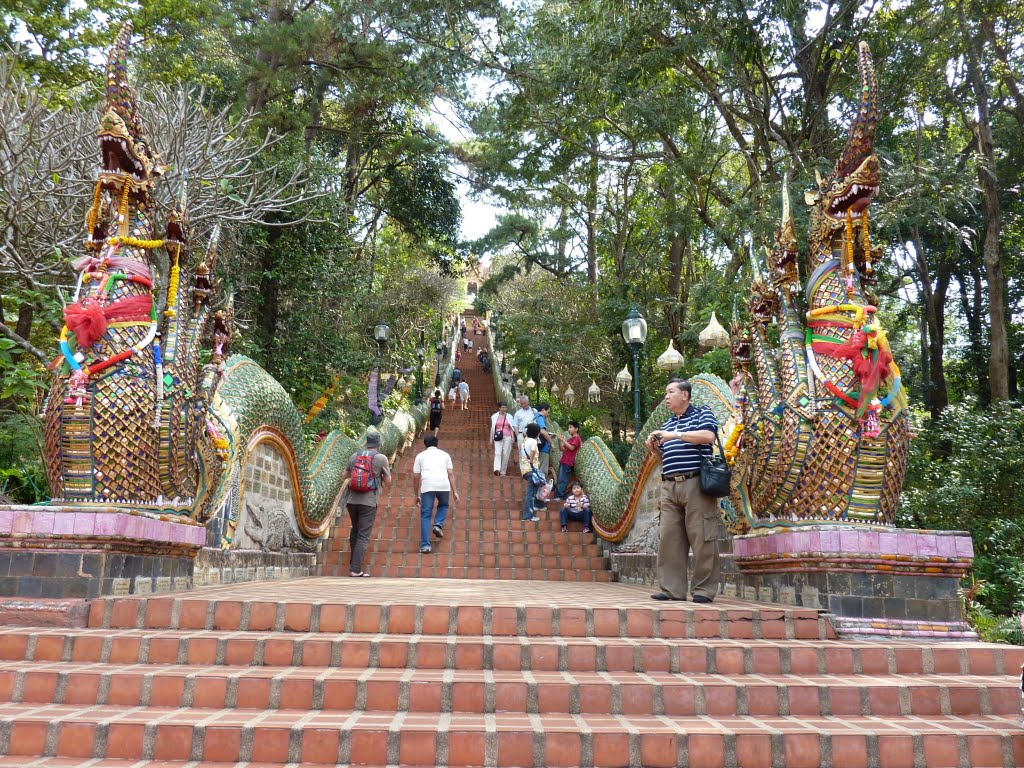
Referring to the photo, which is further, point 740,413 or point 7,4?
point 7,4

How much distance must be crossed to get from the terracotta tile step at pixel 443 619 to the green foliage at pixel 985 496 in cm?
607

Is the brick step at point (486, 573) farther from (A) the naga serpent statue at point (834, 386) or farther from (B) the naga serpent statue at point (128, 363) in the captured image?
(A) the naga serpent statue at point (834, 386)

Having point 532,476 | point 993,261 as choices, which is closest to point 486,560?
point 532,476

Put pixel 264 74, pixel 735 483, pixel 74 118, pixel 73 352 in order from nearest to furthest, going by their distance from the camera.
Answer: pixel 73 352 < pixel 735 483 < pixel 74 118 < pixel 264 74

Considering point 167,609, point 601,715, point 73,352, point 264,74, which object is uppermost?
point 264,74

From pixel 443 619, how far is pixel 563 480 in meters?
7.27

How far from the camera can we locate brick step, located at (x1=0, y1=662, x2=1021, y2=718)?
12.0 feet

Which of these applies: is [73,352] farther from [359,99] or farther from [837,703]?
[359,99]

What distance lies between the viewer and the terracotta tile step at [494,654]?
159 inches

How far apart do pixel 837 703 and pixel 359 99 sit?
613 inches

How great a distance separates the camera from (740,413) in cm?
618

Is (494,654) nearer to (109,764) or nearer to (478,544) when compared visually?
(109,764)

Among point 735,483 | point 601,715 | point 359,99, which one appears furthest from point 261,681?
point 359,99

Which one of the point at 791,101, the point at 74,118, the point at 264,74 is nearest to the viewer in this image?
the point at 74,118
